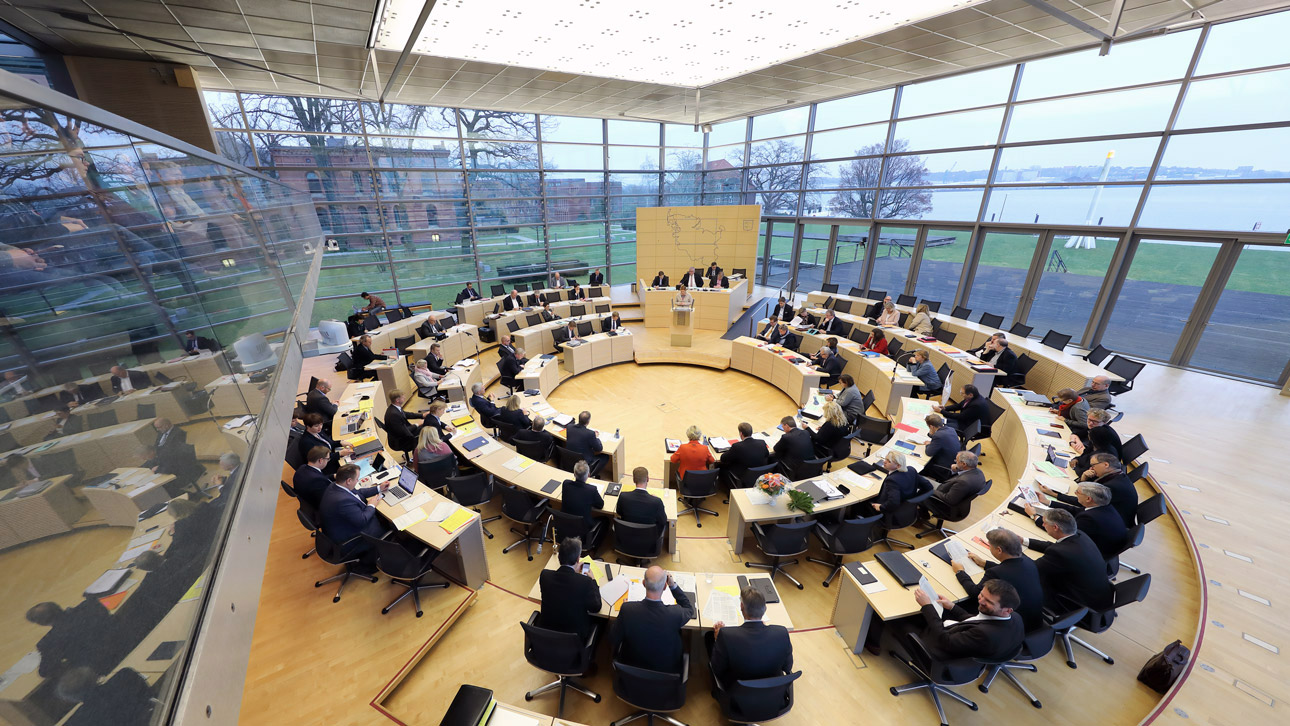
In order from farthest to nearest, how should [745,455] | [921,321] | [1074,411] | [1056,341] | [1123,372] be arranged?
[921,321] < [1056,341] < [1123,372] < [1074,411] < [745,455]

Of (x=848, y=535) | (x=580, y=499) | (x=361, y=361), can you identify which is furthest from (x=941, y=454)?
(x=361, y=361)

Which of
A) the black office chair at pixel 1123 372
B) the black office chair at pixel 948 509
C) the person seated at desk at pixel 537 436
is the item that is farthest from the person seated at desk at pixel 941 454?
the person seated at desk at pixel 537 436

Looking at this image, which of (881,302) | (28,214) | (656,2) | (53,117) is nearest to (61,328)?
(28,214)

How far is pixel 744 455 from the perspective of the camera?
5828 mm

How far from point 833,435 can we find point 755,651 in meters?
3.76

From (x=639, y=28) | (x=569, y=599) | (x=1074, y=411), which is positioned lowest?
(x=569, y=599)

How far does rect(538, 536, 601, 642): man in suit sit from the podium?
8.75m

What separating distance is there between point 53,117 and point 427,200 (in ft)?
43.8

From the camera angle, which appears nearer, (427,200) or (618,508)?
(618,508)

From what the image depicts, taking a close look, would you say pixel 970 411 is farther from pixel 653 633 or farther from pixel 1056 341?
pixel 653 633

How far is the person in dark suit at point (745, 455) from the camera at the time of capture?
19.0ft

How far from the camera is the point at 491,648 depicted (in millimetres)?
4188

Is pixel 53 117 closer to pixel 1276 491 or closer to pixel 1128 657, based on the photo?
pixel 1128 657

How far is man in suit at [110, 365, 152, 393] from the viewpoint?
1.61m
